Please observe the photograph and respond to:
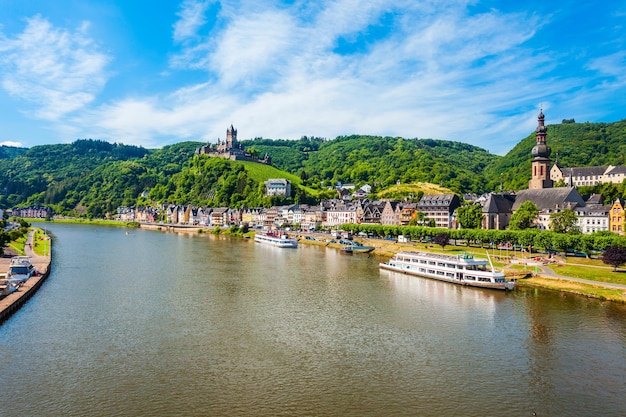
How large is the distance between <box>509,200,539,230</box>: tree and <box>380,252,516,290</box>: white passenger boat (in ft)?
77.4

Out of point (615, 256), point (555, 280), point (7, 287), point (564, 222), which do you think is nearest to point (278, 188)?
point (564, 222)

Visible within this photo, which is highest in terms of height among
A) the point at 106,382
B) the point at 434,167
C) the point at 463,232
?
the point at 434,167

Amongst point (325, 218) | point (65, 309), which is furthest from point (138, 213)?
point (65, 309)

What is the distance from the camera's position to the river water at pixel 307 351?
19.9 meters

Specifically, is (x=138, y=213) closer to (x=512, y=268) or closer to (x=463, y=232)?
(x=463, y=232)

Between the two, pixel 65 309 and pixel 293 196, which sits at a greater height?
pixel 293 196

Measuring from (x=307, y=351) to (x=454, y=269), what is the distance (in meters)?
27.1

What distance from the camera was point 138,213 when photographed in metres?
171

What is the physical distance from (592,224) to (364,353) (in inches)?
2383

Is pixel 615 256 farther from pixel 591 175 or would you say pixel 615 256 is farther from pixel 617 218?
pixel 591 175

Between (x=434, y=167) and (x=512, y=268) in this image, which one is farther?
(x=434, y=167)

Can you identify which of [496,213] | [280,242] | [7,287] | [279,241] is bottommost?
[7,287]

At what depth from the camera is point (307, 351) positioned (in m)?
26.0

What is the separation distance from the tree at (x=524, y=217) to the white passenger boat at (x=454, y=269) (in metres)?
23.6
